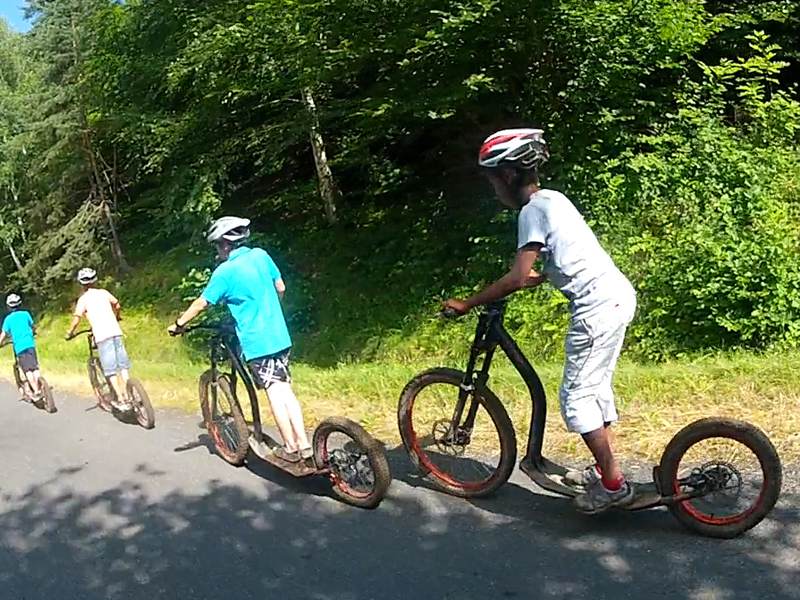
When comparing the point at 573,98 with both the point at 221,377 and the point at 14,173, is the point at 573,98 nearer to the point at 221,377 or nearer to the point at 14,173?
the point at 221,377

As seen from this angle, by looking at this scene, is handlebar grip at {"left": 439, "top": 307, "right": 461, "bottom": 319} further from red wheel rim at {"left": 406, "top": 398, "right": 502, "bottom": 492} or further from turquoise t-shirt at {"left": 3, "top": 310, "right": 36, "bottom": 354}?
turquoise t-shirt at {"left": 3, "top": 310, "right": 36, "bottom": 354}

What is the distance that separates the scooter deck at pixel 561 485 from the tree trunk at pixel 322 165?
11568 mm

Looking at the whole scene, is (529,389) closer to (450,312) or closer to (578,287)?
(450,312)

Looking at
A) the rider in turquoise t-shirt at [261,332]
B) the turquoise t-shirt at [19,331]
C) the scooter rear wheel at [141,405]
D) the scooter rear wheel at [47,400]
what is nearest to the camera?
the rider in turquoise t-shirt at [261,332]

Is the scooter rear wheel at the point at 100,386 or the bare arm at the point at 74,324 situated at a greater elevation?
the bare arm at the point at 74,324

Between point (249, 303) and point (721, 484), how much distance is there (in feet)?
10.4

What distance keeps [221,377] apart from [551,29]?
6.44 meters

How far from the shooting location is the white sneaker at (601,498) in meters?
4.14

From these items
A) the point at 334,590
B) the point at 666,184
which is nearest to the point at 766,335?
the point at 666,184

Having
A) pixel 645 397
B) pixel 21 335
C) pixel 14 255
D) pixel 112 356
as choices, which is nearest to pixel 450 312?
pixel 645 397

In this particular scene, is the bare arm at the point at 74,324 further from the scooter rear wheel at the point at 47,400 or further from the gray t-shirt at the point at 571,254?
the gray t-shirt at the point at 571,254

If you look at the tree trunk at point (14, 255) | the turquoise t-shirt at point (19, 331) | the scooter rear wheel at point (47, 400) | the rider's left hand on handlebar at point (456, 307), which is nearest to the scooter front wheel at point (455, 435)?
the rider's left hand on handlebar at point (456, 307)

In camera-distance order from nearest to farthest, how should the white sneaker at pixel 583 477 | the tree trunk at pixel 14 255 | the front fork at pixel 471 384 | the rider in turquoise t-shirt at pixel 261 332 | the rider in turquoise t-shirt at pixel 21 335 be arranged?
the white sneaker at pixel 583 477
the front fork at pixel 471 384
the rider in turquoise t-shirt at pixel 261 332
the rider in turquoise t-shirt at pixel 21 335
the tree trunk at pixel 14 255

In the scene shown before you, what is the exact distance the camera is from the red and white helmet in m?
4.11
